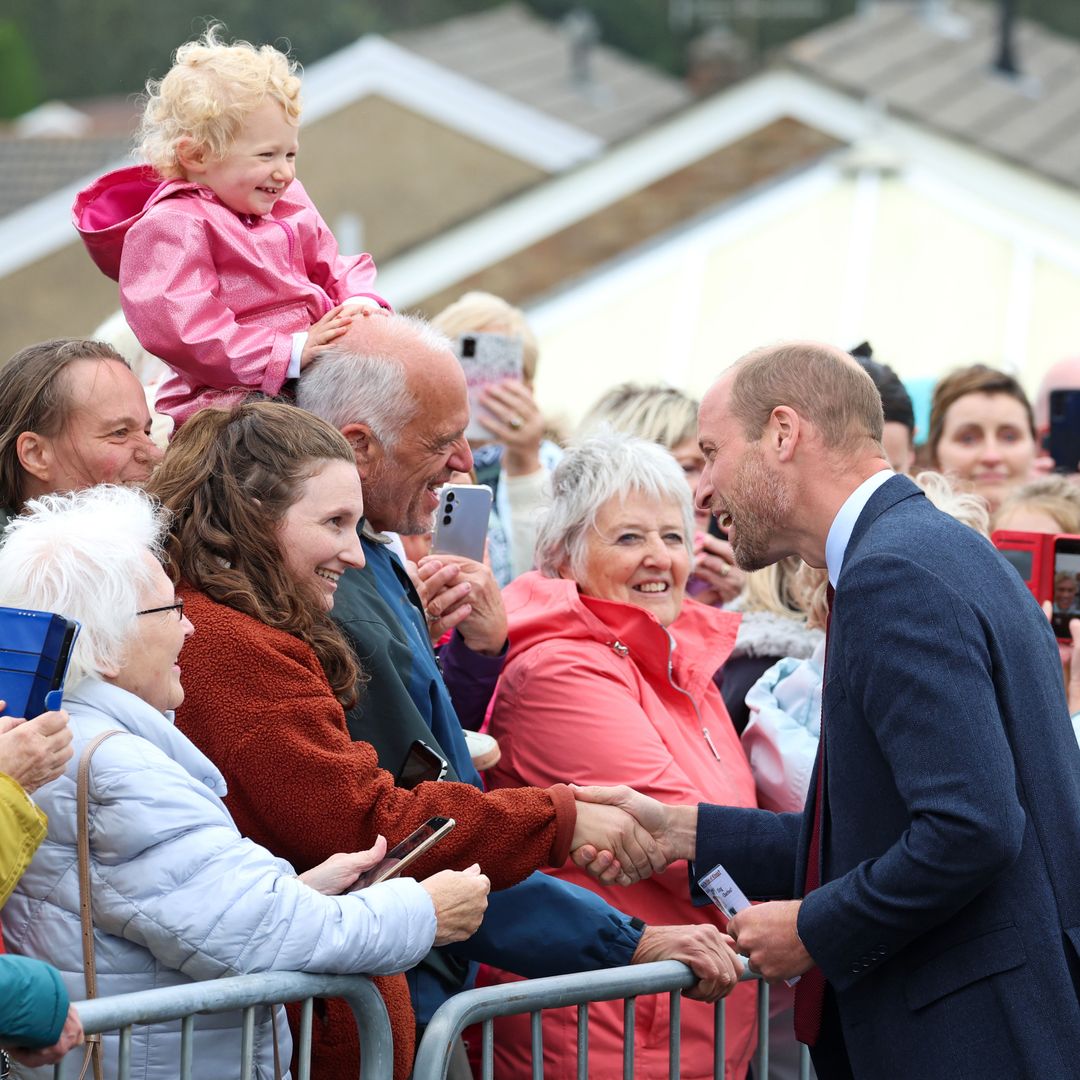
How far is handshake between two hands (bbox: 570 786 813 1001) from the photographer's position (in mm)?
3344

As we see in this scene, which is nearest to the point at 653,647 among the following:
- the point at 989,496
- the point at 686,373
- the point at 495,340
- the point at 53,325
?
the point at 495,340

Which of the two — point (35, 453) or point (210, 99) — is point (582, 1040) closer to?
point (35, 453)

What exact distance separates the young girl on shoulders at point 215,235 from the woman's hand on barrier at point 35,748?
1.27 meters

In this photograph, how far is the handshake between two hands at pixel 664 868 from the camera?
3.34 m

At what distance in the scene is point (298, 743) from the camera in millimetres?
3172

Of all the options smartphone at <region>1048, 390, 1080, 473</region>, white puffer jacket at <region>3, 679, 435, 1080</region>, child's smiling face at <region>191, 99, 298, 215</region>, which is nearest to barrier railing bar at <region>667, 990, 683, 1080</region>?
white puffer jacket at <region>3, 679, 435, 1080</region>

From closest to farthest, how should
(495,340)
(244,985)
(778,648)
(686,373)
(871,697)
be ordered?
(244,985)
(871,697)
(778,648)
(495,340)
(686,373)

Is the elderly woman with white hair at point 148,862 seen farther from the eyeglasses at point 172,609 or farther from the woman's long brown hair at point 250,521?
the woman's long brown hair at point 250,521

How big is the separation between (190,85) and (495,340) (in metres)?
1.83

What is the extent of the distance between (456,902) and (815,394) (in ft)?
4.09

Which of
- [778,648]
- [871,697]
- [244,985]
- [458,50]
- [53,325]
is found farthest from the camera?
[458,50]

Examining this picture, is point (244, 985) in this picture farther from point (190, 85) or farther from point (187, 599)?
point (190, 85)

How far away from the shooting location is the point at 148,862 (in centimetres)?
286

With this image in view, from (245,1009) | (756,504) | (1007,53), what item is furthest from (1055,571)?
(1007,53)
